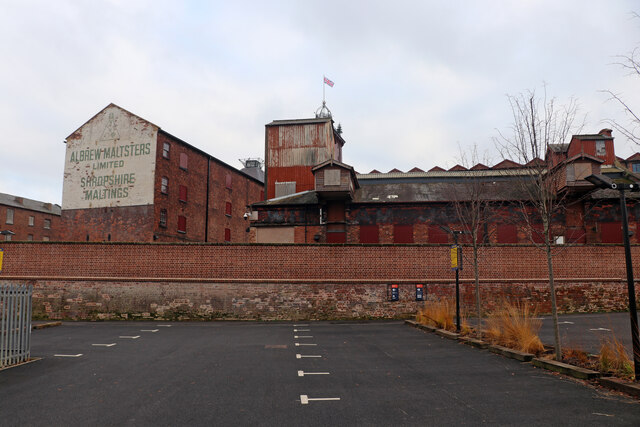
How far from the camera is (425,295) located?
1872 centimetres

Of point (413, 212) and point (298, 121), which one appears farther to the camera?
point (298, 121)

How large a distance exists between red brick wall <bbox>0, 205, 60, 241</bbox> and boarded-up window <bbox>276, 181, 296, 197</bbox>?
27768mm

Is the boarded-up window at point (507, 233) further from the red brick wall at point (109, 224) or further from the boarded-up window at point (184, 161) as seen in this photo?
the boarded-up window at point (184, 161)

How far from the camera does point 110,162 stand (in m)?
29.9

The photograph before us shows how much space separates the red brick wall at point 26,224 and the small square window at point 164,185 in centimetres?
2276

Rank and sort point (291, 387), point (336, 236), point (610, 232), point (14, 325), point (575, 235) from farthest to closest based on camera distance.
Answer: point (336, 236)
point (575, 235)
point (610, 232)
point (14, 325)
point (291, 387)

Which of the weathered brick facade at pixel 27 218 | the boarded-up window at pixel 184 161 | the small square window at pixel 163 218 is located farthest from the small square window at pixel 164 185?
the weathered brick facade at pixel 27 218

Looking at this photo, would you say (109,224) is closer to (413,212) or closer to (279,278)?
(279,278)

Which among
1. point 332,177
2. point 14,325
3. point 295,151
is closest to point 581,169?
point 332,177

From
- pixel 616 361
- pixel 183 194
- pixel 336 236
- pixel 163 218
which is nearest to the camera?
pixel 616 361

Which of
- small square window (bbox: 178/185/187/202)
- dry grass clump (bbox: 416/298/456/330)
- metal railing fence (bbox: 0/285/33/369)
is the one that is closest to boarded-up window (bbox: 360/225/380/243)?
dry grass clump (bbox: 416/298/456/330)

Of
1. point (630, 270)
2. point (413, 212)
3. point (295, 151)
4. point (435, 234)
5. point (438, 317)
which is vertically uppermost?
point (295, 151)

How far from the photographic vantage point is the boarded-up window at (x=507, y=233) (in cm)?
2447

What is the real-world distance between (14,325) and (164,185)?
22.2m
